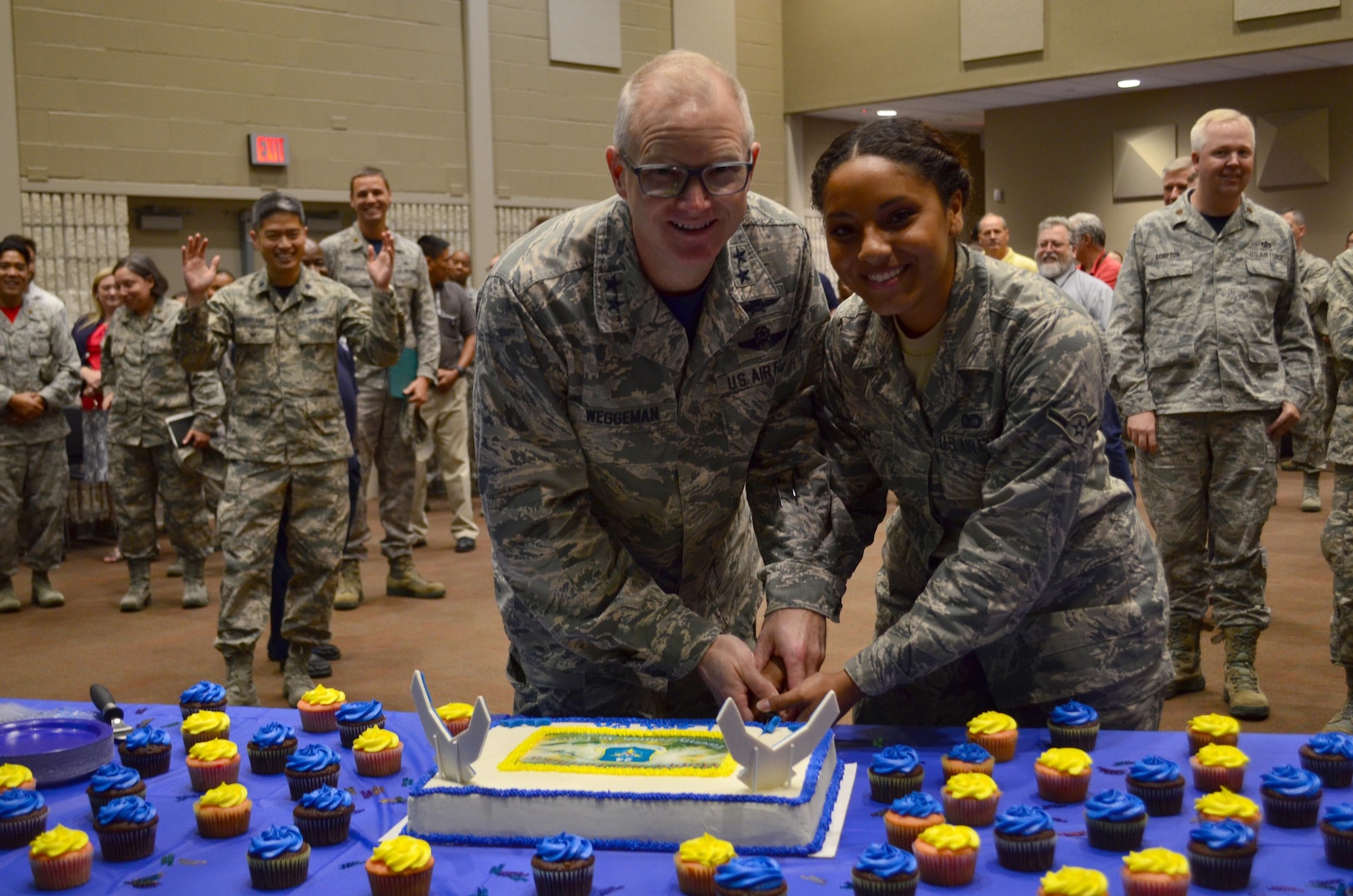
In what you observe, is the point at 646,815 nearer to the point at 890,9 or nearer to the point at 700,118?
the point at 700,118

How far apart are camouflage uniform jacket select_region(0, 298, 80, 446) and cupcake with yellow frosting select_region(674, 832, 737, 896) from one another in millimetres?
5538

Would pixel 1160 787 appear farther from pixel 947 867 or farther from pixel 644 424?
pixel 644 424

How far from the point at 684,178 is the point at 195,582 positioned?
5081 mm

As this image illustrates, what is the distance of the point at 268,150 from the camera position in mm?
8875

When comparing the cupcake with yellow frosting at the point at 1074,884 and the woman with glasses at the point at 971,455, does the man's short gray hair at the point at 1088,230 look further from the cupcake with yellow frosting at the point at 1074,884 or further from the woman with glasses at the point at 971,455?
the cupcake with yellow frosting at the point at 1074,884

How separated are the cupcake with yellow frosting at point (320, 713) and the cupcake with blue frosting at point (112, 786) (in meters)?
0.31

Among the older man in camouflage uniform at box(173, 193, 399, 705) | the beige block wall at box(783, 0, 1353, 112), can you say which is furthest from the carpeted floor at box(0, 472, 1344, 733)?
the beige block wall at box(783, 0, 1353, 112)

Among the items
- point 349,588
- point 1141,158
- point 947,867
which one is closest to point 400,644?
point 349,588

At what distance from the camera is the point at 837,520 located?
2102 mm

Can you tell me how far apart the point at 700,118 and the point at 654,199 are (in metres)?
0.12

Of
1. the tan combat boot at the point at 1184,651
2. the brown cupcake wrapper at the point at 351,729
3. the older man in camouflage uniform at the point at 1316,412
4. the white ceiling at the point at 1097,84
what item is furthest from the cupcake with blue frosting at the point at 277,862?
the white ceiling at the point at 1097,84

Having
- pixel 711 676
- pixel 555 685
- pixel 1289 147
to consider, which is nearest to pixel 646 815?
pixel 711 676

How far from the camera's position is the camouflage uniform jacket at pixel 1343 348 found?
364 cm

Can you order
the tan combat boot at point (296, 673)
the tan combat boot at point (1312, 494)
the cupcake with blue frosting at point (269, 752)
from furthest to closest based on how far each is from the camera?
the tan combat boot at point (1312, 494) → the tan combat boot at point (296, 673) → the cupcake with blue frosting at point (269, 752)
